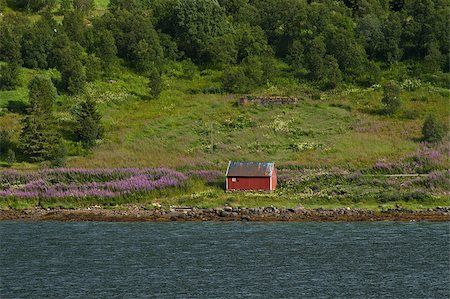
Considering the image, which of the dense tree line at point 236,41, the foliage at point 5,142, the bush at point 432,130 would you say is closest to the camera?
the foliage at point 5,142

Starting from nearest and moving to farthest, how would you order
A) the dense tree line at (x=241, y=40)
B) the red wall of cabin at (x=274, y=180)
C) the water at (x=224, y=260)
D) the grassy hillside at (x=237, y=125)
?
the water at (x=224, y=260) → the red wall of cabin at (x=274, y=180) → the grassy hillside at (x=237, y=125) → the dense tree line at (x=241, y=40)

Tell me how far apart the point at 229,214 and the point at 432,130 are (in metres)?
23.4

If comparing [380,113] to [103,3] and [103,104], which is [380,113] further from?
[103,3]

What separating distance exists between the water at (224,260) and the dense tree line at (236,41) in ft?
114

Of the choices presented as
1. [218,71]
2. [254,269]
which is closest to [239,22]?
[218,71]

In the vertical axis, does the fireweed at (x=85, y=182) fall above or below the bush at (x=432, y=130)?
below

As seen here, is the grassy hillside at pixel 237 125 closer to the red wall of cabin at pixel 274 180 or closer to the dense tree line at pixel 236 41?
the dense tree line at pixel 236 41

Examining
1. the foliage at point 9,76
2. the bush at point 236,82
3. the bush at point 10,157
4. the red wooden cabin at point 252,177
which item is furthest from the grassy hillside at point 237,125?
the red wooden cabin at point 252,177

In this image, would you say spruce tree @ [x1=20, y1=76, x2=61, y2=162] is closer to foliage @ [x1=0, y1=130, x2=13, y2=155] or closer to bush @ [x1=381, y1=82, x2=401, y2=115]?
foliage @ [x1=0, y1=130, x2=13, y2=155]

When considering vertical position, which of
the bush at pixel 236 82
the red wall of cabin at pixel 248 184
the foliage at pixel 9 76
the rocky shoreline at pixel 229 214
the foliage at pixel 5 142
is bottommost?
the rocky shoreline at pixel 229 214

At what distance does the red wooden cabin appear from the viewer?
6281cm

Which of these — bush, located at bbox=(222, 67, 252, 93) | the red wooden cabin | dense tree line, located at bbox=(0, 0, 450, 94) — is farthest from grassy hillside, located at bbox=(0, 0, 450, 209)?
dense tree line, located at bbox=(0, 0, 450, 94)

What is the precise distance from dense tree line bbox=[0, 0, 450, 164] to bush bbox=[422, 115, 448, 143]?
16.0m

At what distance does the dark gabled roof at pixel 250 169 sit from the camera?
6284 cm
